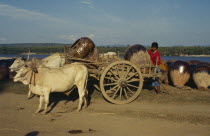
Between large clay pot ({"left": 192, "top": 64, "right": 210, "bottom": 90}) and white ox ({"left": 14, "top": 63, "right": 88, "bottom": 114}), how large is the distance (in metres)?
7.00

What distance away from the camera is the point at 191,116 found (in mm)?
6598

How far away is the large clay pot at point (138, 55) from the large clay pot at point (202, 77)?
13.2 ft

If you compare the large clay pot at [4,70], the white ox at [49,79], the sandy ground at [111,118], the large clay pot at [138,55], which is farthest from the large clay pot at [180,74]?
the large clay pot at [4,70]

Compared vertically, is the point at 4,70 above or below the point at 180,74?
below

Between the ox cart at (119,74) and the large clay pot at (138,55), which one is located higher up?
the large clay pot at (138,55)

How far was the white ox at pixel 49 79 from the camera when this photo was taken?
667 centimetres

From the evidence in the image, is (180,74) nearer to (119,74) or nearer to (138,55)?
(138,55)

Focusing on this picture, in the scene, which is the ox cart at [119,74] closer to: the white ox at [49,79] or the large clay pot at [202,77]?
the white ox at [49,79]

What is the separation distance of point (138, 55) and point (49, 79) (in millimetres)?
3954

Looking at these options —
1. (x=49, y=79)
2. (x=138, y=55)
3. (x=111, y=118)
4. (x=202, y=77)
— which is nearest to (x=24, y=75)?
(x=49, y=79)

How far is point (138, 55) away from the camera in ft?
29.0

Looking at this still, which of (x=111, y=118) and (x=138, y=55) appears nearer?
(x=111, y=118)

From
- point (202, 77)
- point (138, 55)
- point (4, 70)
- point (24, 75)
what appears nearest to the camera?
point (24, 75)

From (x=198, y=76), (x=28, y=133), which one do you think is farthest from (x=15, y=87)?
(x=198, y=76)
